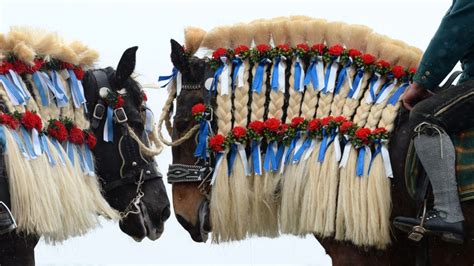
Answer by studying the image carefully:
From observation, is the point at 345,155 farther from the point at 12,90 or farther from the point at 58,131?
the point at 12,90

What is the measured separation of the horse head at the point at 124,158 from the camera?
245 inches

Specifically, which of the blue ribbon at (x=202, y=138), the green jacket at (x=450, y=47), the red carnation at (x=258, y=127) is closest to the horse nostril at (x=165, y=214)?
the blue ribbon at (x=202, y=138)

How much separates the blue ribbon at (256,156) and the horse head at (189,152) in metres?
0.36

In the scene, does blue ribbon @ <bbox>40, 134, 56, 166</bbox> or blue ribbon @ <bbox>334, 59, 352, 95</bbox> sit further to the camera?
blue ribbon @ <bbox>40, 134, 56, 166</bbox>

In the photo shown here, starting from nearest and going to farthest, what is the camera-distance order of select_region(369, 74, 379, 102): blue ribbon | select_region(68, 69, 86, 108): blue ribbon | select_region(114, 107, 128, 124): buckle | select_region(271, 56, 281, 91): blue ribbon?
select_region(369, 74, 379, 102): blue ribbon
select_region(271, 56, 281, 91): blue ribbon
select_region(68, 69, 86, 108): blue ribbon
select_region(114, 107, 128, 124): buckle

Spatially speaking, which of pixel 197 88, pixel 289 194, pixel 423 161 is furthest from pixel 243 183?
pixel 423 161

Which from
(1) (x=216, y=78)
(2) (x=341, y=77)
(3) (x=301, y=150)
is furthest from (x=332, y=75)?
(1) (x=216, y=78)

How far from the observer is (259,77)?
539cm

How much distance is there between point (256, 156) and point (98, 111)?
1424 mm

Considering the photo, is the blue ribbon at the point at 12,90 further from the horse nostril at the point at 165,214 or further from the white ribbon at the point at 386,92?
the white ribbon at the point at 386,92

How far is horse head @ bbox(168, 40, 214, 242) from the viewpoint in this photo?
5559 mm

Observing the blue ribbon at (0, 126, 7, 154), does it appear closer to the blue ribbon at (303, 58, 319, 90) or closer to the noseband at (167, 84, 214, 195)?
the noseband at (167, 84, 214, 195)

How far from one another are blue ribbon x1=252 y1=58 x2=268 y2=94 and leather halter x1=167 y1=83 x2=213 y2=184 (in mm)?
316

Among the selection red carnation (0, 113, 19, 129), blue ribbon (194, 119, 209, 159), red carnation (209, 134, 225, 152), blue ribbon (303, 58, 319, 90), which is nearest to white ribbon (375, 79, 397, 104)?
blue ribbon (303, 58, 319, 90)
